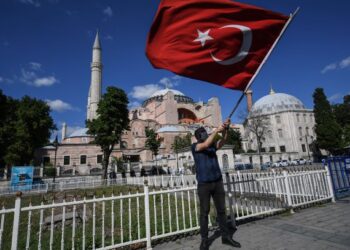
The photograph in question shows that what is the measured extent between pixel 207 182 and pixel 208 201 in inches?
12.3

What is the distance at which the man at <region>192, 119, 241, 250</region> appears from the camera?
3.56 meters

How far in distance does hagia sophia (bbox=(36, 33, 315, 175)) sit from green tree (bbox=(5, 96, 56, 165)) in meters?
5.10

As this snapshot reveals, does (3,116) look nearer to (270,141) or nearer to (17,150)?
(17,150)

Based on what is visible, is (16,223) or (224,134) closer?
(16,223)

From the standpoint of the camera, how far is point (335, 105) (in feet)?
182

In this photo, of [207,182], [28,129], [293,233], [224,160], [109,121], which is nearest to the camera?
[207,182]

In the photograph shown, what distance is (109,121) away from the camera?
23.8 metres

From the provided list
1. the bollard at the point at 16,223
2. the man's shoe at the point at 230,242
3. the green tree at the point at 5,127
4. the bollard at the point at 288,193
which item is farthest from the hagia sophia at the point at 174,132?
the bollard at the point at 16,223

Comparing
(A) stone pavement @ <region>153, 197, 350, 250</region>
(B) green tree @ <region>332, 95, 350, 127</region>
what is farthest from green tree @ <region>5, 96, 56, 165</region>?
(B) green tree @ <region>332, 95, 350, 127</region>

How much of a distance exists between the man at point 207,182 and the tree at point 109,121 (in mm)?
20653

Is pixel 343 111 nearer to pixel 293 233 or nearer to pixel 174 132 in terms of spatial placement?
pixel 174 132

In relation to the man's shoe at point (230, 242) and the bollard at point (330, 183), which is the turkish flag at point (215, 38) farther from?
the bollard at point (330, 183)

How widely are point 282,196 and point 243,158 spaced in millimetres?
36029

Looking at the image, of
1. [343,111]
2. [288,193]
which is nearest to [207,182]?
[288,193]
